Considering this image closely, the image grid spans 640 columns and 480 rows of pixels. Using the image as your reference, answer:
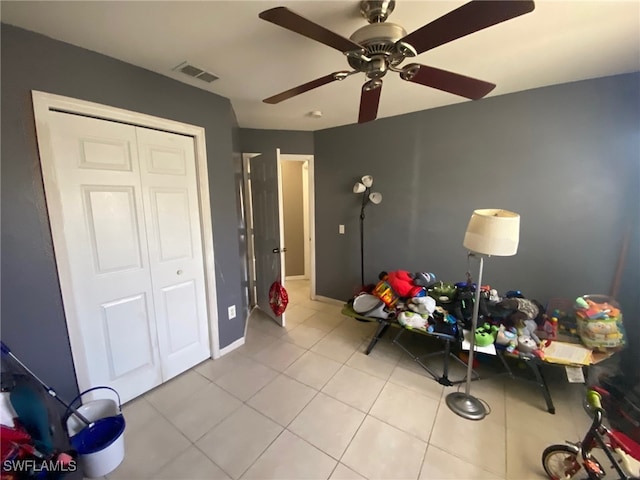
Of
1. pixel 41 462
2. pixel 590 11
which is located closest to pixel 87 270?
pixel 41 462

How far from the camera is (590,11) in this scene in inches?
50.0

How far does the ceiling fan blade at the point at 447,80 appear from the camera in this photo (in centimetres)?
125

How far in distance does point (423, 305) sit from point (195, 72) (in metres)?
2.54

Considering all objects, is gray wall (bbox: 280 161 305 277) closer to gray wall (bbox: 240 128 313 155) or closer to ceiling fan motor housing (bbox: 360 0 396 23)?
gray wall (bbox: 240 128 313 155)

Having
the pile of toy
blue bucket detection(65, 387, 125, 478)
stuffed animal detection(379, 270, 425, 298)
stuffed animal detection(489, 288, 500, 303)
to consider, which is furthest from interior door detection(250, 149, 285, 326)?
stuffed animal detection(489, 288, 500, 303)

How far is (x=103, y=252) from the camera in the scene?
170 centimetres

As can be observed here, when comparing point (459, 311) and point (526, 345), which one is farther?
point (459, 311)

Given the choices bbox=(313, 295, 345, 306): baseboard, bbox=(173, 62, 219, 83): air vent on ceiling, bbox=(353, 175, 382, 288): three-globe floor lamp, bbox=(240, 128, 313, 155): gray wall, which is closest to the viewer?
bbox=(173, 62, 219, 83): air vent on ceiling

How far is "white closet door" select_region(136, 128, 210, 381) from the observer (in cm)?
192

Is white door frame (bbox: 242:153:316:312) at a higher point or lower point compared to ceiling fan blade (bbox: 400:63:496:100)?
lower

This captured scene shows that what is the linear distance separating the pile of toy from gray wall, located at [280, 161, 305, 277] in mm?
Answer: 2525

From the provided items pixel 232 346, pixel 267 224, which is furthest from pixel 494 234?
pixel 232 346

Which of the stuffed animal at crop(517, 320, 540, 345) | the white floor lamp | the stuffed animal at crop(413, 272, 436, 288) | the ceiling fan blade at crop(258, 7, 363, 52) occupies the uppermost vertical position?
the ceiling fan blade at crop(258, 7, 363, 52)

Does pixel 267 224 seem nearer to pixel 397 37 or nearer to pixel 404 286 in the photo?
pixel 404 286
